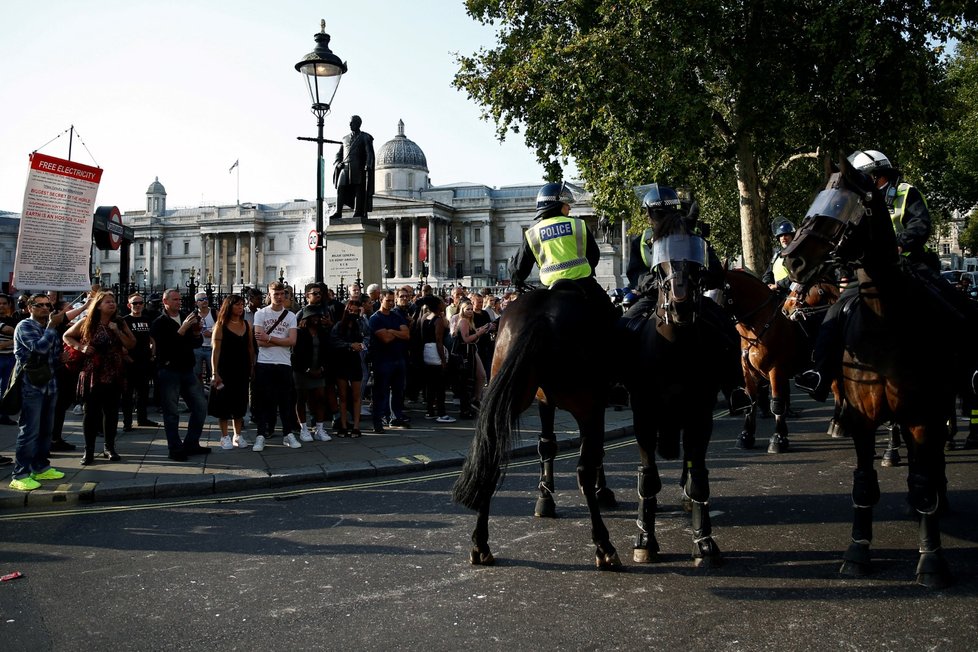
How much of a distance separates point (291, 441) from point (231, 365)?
1266mm

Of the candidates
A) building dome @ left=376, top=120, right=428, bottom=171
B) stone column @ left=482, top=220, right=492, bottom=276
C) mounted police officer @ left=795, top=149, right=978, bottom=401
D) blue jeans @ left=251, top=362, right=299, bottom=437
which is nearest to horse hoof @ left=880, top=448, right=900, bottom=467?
mounted police officer @ left=795, top=149, right=978, bottom=401

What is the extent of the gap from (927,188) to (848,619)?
34.7 m

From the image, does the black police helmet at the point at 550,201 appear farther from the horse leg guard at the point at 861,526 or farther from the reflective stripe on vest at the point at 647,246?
the horse leg guard at the point at 861,526

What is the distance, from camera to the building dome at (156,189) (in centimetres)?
11888

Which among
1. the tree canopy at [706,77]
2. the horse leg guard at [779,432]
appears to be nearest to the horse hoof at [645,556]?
the horse leg guard at [779,432]

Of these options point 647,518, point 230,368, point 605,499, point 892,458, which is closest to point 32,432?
point 230,368

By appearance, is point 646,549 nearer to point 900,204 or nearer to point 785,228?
point 900,204

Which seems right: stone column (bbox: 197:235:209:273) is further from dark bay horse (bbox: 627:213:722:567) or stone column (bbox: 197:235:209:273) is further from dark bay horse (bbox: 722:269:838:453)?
dark bay horse (bbox: 627:213:722:567)

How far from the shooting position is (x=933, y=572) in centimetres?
466

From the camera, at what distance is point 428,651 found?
3.92 meters

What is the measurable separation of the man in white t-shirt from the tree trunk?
15739 mm

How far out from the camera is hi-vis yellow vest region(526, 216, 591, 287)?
6.06 m

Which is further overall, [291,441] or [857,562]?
[291,441]

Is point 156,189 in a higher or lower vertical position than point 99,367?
higher
